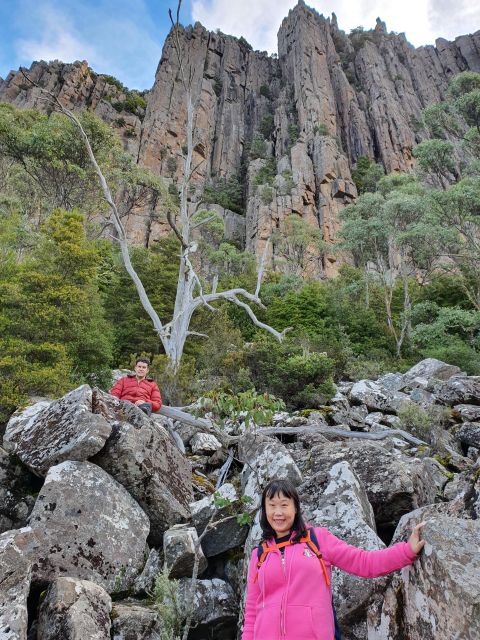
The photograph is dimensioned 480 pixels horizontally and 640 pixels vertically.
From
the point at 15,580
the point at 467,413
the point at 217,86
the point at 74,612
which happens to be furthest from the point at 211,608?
the point at 217,86

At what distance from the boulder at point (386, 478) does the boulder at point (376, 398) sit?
528 cm

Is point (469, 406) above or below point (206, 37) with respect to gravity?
below

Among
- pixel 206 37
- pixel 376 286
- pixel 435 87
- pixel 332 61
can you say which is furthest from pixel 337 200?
pixel 206 37

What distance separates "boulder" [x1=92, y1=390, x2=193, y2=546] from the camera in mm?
3141

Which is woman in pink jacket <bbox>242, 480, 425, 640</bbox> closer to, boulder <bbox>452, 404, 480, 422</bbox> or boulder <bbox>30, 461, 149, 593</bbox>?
boulder <bbox>30, 461, 149, 593</bbox>

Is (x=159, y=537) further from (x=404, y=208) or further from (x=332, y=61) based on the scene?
(x=332, y=61)

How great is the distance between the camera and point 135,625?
2.25 m

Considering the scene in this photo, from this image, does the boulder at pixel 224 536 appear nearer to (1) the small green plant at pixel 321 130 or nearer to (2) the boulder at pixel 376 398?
(2) the boulder at pixel 376 398

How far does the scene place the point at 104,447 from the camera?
332 cm

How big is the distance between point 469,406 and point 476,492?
7026mm

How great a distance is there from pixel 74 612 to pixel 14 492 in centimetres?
152

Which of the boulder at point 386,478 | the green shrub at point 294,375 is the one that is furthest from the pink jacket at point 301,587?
the green shrub at point 294,375

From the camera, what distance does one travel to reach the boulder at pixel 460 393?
341 inches

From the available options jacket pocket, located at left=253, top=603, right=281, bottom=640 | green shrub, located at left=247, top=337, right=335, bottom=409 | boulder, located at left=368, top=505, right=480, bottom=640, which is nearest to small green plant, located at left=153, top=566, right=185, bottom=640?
jacket pocket, located at left=253, top=603, right=281, bottom=640
